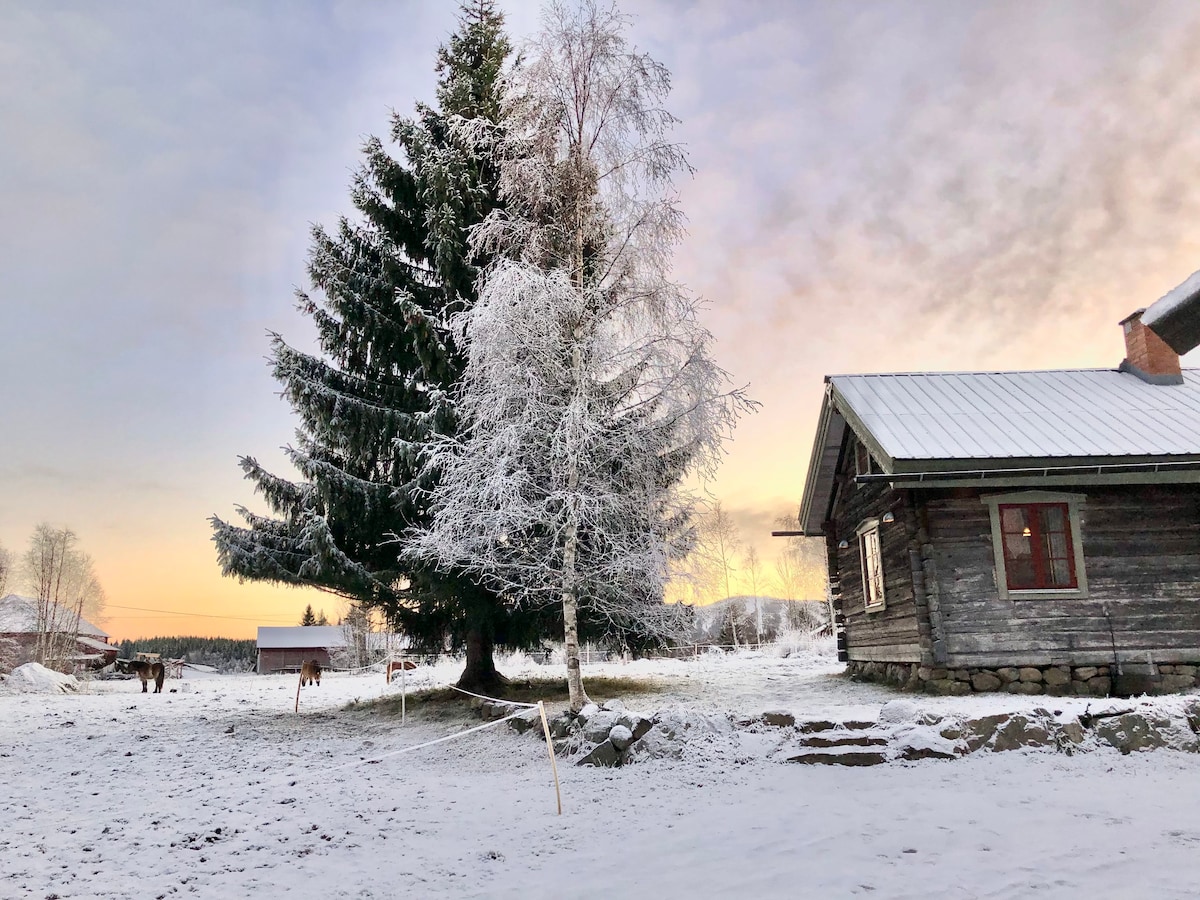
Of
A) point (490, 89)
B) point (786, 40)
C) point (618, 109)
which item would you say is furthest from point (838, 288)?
point (490, 89)

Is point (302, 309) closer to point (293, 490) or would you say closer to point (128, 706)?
point (293, 490)

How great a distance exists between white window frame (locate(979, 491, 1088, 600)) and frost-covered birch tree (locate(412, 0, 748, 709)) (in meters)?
4.79

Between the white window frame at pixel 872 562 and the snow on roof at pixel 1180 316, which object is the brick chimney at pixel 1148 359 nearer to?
the white window frame at pixel 872 562

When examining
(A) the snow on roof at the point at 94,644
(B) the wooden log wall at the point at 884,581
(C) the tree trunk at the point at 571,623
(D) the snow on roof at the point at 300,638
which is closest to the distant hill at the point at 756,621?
(D) the snow on roof at the point at 300,638

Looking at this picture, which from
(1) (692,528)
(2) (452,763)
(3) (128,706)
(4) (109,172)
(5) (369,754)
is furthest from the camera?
(3) (128,706)

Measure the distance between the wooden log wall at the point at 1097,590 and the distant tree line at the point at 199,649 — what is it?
6857cm

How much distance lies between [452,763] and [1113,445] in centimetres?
1129

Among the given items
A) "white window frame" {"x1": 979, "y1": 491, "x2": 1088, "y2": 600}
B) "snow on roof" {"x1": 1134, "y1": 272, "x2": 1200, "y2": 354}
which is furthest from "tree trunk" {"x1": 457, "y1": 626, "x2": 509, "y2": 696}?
"snow on roof" {"x1": 1134, "y1": 272, "x2": 1200, "y2": 354}

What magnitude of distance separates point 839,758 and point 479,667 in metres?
9.01

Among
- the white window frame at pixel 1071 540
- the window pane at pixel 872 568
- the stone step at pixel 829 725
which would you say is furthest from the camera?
the window pane at pixel 872 568

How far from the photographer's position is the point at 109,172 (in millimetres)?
16047

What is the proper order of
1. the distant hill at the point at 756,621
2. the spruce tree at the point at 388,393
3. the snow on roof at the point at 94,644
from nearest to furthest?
the spruce tree at the point at 388,393
the distant hill at the point at 756,621
the snow on roof at the point at 94,644

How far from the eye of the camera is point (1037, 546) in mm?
12656

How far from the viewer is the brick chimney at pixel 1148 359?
1562 centimetres
